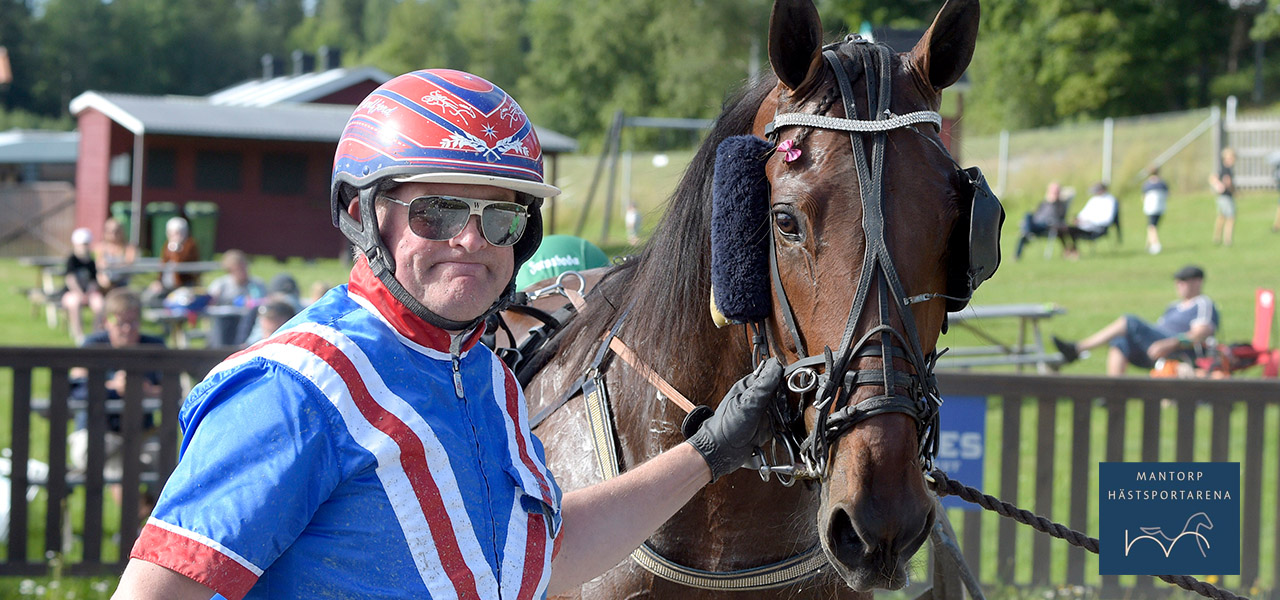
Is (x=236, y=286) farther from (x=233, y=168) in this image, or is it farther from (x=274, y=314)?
(x=233, y=168)

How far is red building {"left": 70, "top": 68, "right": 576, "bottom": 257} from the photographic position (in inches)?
1008

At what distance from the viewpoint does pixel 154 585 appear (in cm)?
132

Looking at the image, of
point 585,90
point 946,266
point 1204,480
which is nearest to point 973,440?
point 1204,480

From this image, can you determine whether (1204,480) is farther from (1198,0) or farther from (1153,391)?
(1198,0)

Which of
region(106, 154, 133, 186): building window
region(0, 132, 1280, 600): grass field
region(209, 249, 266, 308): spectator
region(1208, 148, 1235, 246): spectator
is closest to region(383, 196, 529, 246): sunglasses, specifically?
region(0, 132, 1280, 600): grass field

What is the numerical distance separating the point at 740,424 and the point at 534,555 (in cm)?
47

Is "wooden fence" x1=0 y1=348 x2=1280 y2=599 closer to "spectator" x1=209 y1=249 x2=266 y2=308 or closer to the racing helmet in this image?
the racing helmet

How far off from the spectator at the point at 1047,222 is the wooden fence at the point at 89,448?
15.5 m

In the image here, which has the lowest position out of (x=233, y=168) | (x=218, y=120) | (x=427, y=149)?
(x=427, y=149)

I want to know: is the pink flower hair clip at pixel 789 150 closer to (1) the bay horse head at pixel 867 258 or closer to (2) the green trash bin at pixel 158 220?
(1) the bay horse head at pixel 867 258

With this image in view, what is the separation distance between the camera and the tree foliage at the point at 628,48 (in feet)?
121

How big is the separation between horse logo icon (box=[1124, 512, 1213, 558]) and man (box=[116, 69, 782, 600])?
1.16 metres

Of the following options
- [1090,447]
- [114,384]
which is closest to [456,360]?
[1090,447]

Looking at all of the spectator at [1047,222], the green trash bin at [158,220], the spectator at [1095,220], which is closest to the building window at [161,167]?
the green trash bin at [158,220]
